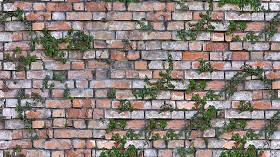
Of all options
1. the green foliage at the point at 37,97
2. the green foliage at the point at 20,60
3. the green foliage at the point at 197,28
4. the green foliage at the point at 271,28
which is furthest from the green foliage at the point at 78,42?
the green foliage at the point at 271,28

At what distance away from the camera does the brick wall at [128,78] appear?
4.01 m

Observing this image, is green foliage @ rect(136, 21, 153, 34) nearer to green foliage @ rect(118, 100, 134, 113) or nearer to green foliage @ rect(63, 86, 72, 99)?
green foliage @ rect(118, 100, 134, 113)

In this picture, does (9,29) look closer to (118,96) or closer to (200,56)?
(118,96)

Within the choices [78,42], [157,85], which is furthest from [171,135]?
[78,42]

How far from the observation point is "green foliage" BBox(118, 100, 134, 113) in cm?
399

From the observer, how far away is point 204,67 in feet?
13.1

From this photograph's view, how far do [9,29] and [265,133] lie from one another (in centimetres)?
218

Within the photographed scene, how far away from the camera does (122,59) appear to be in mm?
4020

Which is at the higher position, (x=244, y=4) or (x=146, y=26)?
(x=244, y=4)

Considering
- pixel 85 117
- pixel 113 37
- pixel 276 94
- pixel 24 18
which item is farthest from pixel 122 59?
pixel 276 94

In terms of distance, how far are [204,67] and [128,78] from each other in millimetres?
603

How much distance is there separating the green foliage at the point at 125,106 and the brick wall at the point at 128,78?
1cm

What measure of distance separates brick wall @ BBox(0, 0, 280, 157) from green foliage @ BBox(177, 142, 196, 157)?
0.01 metres

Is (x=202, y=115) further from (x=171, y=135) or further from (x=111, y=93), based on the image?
(x=111, y=93)
